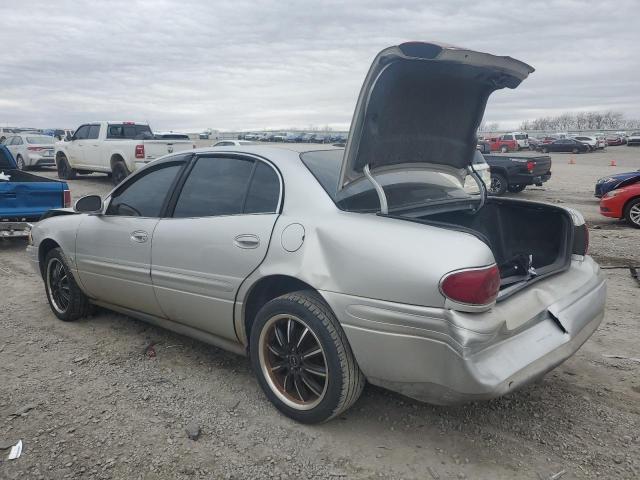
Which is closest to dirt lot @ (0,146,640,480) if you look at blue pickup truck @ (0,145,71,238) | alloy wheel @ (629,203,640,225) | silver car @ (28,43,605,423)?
silver car @ (28,43,605,423)

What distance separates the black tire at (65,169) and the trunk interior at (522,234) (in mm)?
16378

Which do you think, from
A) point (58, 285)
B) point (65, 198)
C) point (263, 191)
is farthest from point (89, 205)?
point (65, 198)

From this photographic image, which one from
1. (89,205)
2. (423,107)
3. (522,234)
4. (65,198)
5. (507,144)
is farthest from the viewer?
(507,144)

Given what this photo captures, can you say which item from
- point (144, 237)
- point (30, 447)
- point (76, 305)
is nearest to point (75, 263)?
point (76, 305)

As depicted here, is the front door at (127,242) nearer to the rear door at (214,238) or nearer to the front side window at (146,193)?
the front side window at (146,193)

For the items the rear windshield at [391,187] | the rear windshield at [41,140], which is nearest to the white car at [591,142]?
the rear windshield at [41,140]

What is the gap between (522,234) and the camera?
3.77 m

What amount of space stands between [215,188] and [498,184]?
1233 centimetres

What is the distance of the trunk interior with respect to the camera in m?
3.37

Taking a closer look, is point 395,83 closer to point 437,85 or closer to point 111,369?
point 437,85

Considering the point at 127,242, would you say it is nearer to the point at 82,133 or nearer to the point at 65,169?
Answer: the point at 82,133

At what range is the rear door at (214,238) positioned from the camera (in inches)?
124

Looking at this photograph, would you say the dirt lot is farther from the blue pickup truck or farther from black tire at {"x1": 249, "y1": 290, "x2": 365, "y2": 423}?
the blue pickup truck

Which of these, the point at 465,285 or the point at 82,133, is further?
the point at 82,133
